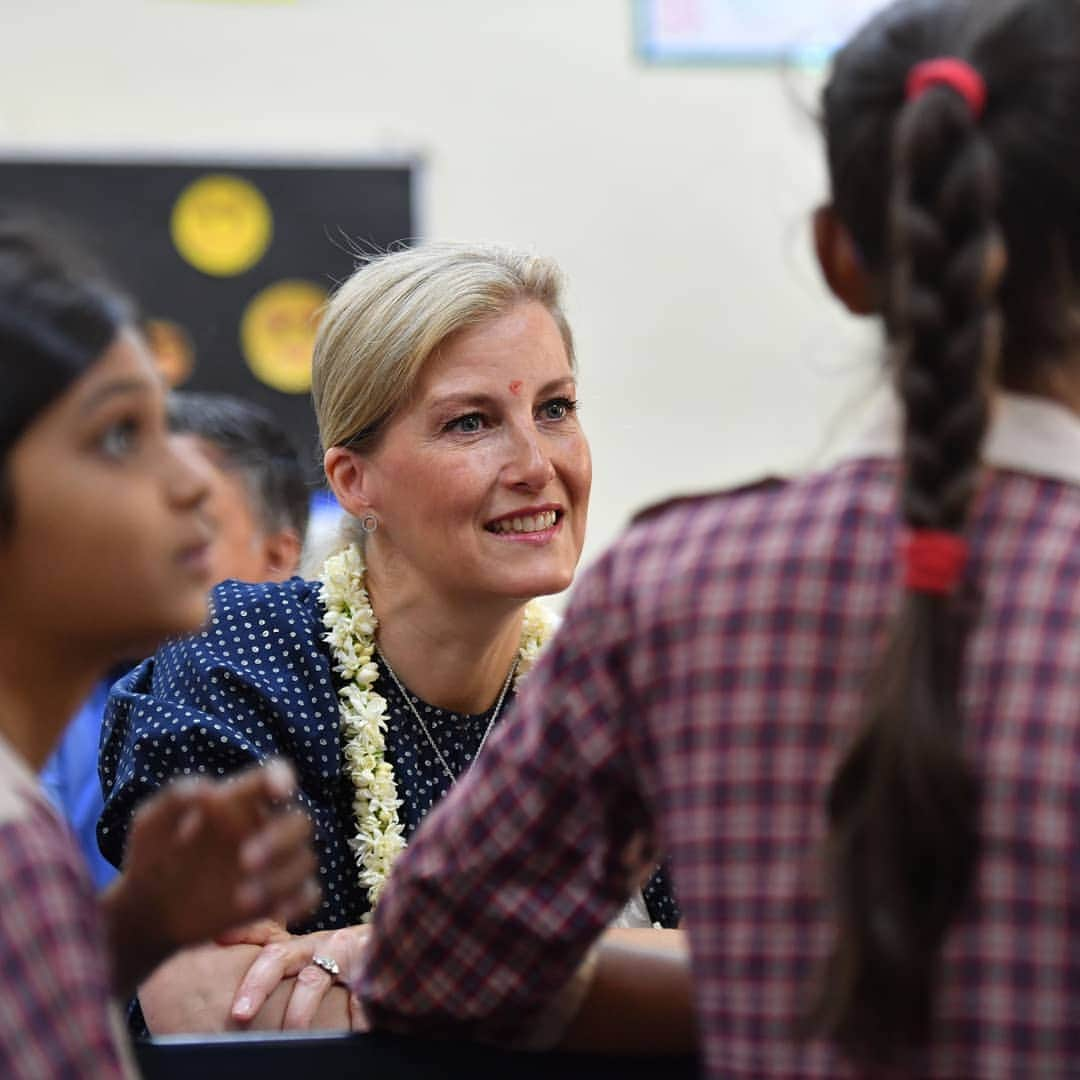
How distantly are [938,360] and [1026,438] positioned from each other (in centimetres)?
9

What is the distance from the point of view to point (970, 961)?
0.85 meters

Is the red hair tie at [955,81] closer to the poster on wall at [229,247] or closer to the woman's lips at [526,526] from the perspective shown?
the woman's lips at [526,526]

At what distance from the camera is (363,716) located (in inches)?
77.0

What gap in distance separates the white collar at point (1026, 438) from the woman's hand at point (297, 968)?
0.97m

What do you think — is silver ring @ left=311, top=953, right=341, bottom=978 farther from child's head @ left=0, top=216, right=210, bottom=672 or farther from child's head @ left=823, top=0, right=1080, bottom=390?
child's head @ left=823, top=0, right=1080, bottom=390

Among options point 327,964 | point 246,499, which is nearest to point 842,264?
point 327,964

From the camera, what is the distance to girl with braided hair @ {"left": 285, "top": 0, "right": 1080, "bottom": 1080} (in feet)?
2.74

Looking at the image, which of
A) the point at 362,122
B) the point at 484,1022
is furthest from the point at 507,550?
the point at 362,122

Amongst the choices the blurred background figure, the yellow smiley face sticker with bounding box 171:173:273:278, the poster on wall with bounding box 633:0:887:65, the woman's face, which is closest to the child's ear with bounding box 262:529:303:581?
the blurred background figure

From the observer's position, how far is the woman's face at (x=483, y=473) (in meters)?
2.07

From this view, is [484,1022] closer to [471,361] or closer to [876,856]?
[876,856]

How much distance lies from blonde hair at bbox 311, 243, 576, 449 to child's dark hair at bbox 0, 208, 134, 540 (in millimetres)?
1027

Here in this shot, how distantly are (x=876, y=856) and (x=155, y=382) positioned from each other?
58cm

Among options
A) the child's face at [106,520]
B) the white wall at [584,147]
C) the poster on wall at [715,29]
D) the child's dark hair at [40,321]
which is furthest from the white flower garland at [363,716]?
the poster on wall at [715,29]
